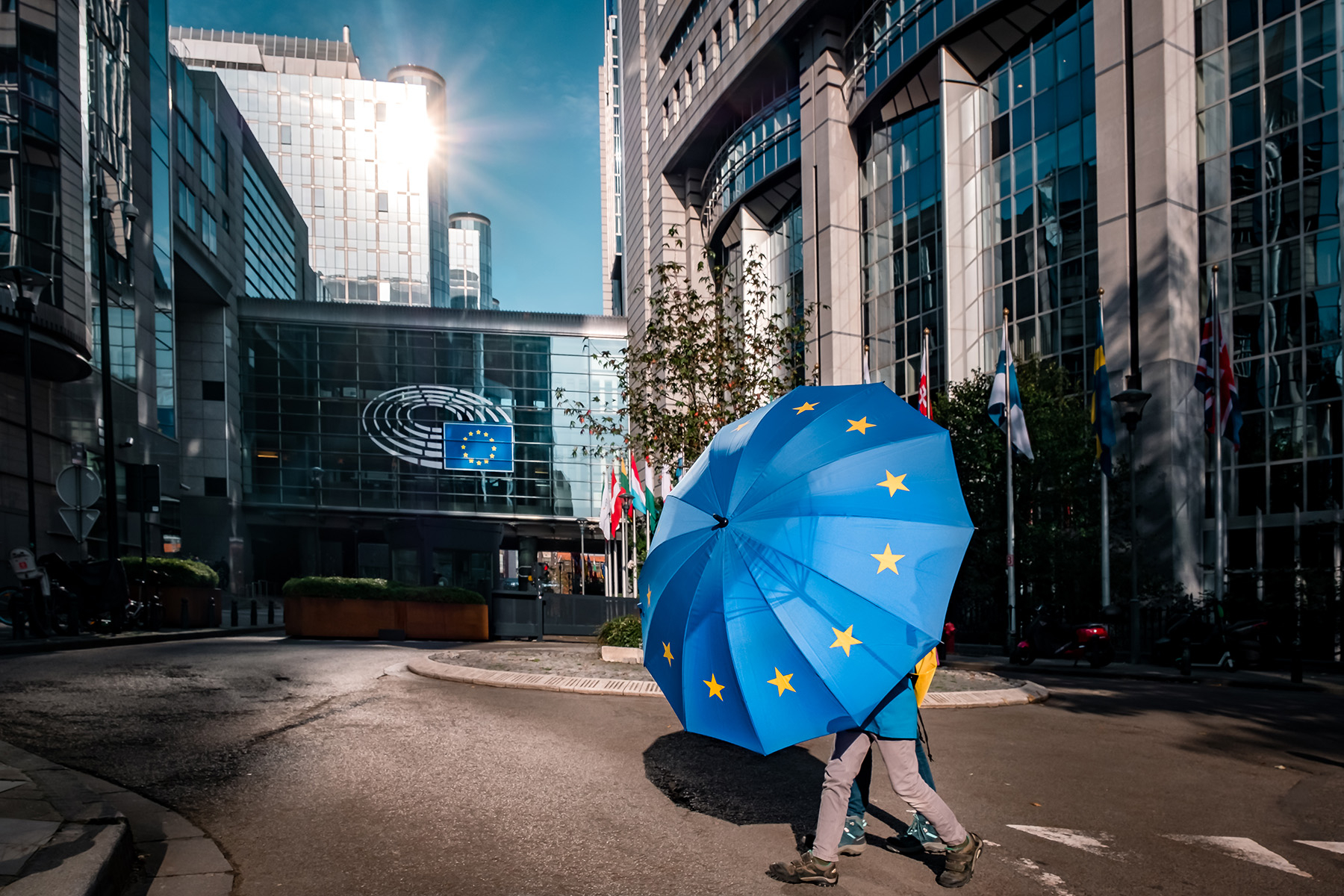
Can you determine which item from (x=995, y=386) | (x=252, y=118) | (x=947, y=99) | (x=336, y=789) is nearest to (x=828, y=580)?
(x=336, y=789)

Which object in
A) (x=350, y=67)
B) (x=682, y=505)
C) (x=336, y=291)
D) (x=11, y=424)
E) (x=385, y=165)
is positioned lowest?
(x=682, y=505)

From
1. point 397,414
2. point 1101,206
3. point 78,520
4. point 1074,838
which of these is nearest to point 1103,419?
point 1101,206

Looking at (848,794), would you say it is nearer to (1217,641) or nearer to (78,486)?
(1217,641)

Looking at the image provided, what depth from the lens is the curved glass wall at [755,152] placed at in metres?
45.5

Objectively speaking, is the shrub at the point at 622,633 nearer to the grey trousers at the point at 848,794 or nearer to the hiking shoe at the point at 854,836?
the hiking shoe at the point at 854,836

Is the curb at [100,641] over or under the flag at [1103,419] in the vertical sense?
under

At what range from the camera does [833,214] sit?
41.2m

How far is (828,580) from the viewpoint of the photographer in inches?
161

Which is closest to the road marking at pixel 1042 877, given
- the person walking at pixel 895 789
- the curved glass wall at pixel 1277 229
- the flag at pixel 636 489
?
the person walking at pixel 895 789

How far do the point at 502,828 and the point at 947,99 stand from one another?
3531cm

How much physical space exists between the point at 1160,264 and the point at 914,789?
27.1 m

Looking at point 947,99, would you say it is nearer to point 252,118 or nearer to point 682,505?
point 682,505

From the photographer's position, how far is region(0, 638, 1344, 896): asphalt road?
4789 millimetres

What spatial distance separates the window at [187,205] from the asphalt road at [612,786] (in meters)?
46.7
